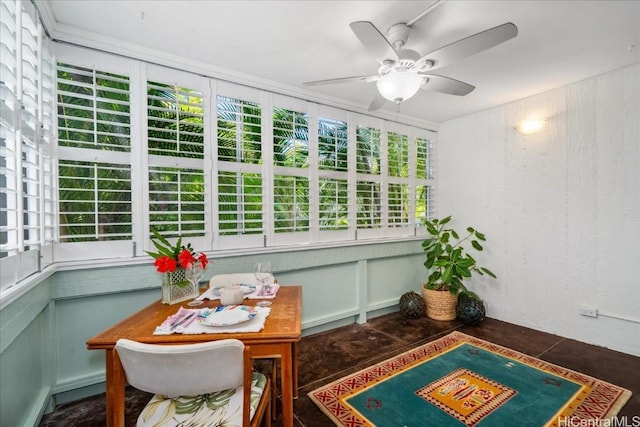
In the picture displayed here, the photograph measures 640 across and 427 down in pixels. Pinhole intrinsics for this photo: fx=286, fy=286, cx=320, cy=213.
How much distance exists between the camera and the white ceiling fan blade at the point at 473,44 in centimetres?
144

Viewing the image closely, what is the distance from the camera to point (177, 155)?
91.9 inches

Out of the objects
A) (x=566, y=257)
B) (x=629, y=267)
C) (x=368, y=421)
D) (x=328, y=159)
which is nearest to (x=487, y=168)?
(x=566, y=257)

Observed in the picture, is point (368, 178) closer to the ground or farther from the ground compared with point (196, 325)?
farther from the ground

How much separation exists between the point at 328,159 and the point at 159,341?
236cm

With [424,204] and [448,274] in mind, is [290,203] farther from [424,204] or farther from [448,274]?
[424,204]

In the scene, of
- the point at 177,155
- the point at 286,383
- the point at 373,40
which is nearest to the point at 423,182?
the point at 373,40

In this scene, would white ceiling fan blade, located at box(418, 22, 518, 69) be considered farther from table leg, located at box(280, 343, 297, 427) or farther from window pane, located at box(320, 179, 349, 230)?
table leg, located at box(280, 343, 297, 427)

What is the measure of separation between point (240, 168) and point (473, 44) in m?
1.96

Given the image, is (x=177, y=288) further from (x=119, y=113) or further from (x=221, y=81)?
(x=221, y=81)

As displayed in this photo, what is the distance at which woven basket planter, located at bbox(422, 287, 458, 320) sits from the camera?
11.1 feet

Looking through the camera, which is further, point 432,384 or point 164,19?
point 432,384

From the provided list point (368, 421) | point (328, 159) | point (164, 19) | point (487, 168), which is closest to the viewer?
point (368, 421)

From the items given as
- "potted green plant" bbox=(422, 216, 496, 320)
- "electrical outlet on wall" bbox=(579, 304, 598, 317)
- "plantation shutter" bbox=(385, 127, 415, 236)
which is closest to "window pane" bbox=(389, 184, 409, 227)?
"plantation shutter" bbox=(385, 127, 415, 236)

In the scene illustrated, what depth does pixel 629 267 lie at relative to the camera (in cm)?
254
